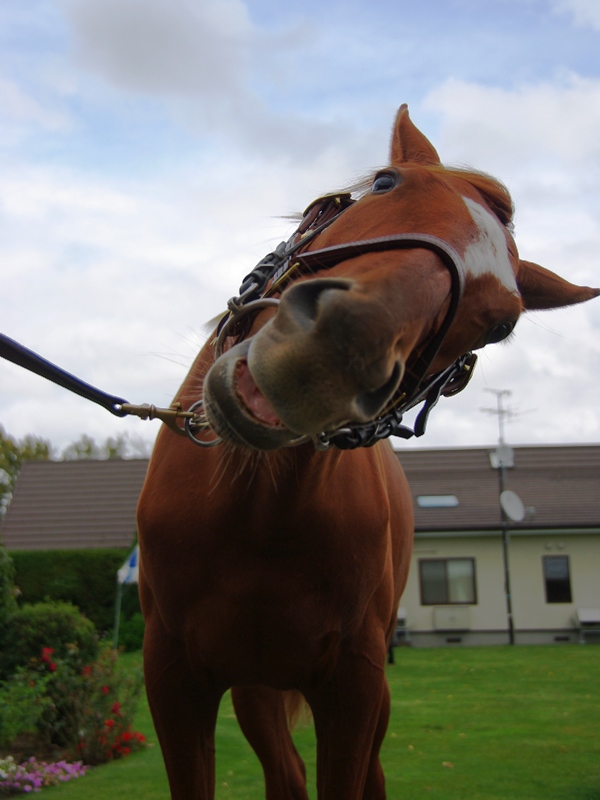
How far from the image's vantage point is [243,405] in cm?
184

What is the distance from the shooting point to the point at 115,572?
20953mm

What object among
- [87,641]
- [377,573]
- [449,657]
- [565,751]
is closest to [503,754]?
[565,751]

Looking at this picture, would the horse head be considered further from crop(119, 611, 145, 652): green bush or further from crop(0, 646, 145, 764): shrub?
crop(119, 611, 145, 652): green bush

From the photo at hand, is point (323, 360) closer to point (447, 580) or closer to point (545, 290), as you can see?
point (545, 290)

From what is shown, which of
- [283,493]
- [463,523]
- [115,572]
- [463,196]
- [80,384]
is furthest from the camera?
[463,523]

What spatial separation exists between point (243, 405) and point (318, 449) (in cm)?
30

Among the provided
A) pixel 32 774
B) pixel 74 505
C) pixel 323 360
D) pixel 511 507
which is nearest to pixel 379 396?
pixel 323 360

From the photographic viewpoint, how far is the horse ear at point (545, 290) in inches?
100

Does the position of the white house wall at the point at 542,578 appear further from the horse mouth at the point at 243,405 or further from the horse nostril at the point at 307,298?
the horse nostril at the point at 307,298

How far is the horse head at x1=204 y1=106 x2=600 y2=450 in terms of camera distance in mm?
1572

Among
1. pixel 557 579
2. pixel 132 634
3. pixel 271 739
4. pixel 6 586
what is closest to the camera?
pixel 271 739

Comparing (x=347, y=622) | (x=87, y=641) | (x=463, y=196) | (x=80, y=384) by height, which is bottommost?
(x=87, y=641)

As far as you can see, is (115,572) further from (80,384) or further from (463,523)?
(80,384)

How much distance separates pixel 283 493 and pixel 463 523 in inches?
932
